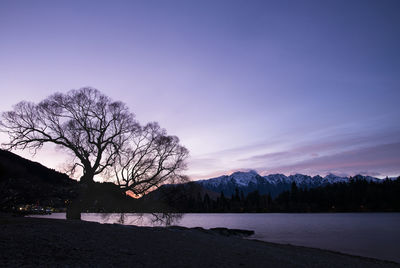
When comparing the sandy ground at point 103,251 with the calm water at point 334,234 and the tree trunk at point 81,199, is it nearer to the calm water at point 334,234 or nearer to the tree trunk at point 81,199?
the tree trunk at point 81,199

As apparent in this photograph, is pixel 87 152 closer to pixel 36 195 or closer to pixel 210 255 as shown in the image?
pixel 36 195

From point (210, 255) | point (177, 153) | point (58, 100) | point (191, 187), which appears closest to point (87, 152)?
point (58, 100)

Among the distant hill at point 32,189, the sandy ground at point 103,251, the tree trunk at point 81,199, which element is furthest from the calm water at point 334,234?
the sandy ground at point 103,251

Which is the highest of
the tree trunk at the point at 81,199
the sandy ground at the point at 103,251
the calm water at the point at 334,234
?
the tree trunk at the point at 81,199

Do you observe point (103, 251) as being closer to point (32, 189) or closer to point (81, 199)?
point (81, 199)

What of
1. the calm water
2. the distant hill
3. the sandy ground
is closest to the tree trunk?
the distant hill

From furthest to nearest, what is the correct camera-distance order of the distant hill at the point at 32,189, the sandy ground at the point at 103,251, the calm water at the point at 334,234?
the calm water at the point at 334,234 < the distant hill at the point at 32,189 < the sandy ground at the point at 103,251

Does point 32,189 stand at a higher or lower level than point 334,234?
higher

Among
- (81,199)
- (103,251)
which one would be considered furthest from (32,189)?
(103,251)

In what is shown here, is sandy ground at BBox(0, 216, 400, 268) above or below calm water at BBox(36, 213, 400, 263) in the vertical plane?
above

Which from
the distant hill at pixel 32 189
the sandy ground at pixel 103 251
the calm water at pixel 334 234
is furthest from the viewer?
the calm water at pixel 334 234

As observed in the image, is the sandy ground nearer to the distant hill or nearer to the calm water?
the distant hill

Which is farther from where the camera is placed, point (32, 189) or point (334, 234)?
point (334, 234)

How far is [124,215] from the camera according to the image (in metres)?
24.7
